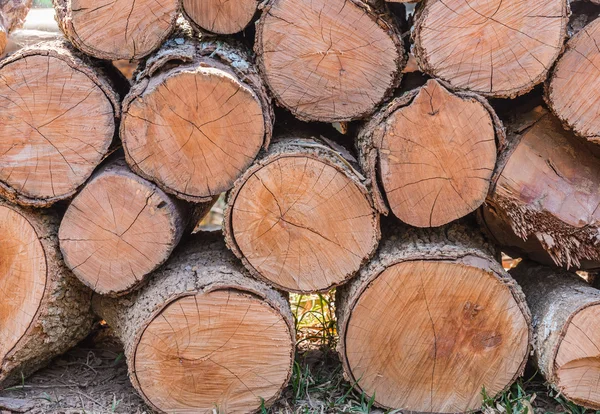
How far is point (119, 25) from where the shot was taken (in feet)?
8.49

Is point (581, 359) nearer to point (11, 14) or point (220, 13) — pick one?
point (220, 13)

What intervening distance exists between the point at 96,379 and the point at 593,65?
2.46 m

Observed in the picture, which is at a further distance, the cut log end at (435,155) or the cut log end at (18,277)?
the cut log end at (18,277)

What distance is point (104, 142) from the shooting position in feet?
8.84

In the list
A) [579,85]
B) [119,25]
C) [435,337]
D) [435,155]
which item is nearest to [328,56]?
[435,155]

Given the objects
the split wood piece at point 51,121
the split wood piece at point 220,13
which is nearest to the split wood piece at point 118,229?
the split wood piece at point 51,121

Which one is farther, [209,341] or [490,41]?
[209,341]

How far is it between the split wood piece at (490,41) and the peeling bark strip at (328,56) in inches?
6.1

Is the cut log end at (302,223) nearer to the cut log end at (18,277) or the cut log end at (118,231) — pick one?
the cut log end at (118,231)

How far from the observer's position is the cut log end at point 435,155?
249cm

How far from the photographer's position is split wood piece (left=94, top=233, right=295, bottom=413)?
8.69 feet

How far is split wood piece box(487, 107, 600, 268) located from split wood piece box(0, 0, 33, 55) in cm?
218

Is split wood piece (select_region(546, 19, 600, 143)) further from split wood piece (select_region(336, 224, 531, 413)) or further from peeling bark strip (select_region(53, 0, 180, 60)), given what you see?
peeling bark strip (select_region(53, 0, 180, 60))

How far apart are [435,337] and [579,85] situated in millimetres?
1115
